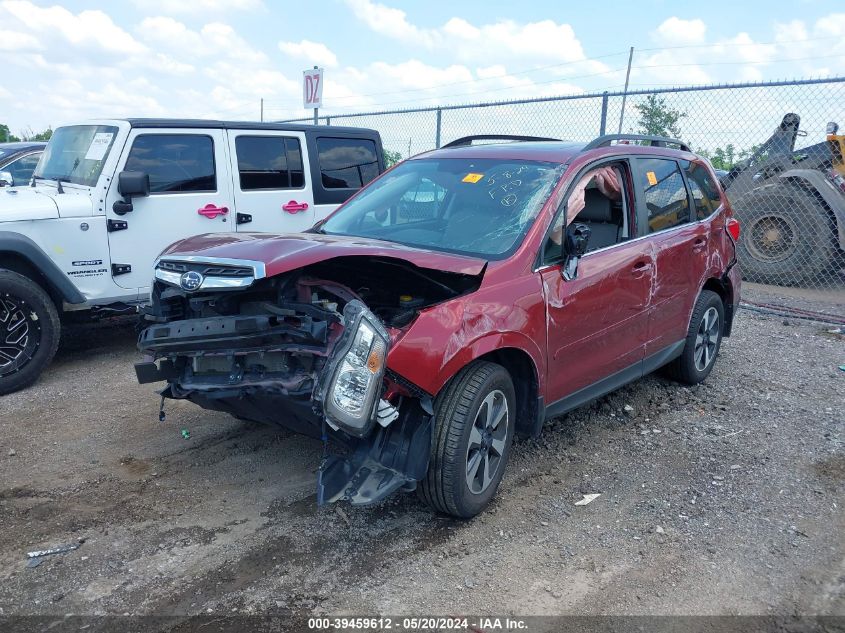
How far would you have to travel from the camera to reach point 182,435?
4.57 metres

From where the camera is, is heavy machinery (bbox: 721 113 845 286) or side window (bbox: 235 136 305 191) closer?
side window (bbox: 235 136 305 191)

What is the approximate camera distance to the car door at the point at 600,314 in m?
3.79

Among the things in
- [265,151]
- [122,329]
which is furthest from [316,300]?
[122,329]

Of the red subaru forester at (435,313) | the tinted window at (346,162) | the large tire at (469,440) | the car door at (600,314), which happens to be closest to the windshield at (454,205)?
the red subaru forester at (435,313)

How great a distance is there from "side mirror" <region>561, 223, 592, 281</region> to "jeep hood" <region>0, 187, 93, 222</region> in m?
4.04

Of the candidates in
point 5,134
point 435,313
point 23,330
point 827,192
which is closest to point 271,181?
point 23,330

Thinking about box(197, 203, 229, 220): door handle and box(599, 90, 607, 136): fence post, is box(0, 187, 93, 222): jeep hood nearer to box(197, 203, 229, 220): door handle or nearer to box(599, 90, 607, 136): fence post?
box(197, 203, 229, 220): door handle

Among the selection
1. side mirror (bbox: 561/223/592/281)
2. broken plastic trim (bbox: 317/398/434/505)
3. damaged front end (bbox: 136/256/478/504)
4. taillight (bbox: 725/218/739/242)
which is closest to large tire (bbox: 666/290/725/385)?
taillight (bbox: 725/218/739/242)

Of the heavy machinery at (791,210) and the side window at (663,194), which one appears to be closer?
the side window at (663,194)

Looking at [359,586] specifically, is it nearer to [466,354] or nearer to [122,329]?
[466,354]

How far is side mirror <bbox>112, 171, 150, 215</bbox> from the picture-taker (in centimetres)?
568

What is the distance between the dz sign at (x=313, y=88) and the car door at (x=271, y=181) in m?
4.87

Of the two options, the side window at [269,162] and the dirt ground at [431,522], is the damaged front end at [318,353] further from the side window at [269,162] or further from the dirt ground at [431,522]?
the side window at [269,162]

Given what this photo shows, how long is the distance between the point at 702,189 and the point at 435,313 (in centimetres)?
329
